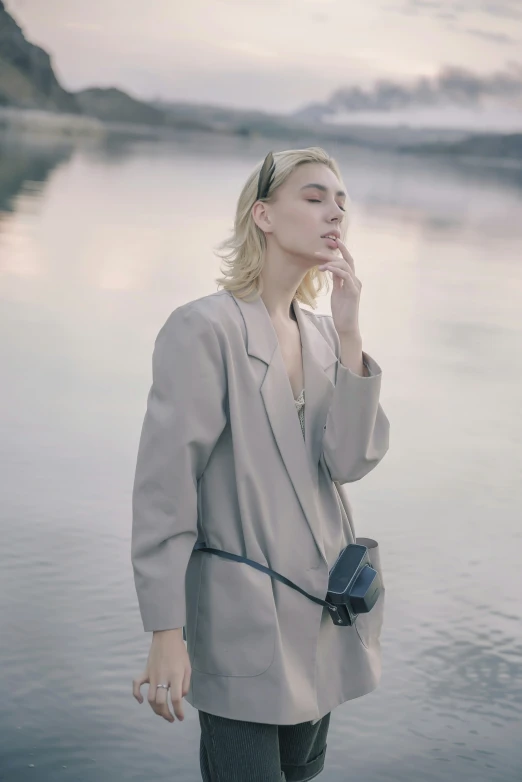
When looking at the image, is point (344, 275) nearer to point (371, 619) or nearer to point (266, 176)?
point (266, 176)

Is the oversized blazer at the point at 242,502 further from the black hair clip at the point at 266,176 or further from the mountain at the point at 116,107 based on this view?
the mountain at the point at 116,107

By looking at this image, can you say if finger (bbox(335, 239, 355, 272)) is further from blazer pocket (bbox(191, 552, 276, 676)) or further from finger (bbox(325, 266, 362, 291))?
blazer pocket (bbox(191, 552, 276, 676))

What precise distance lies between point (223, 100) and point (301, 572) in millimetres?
12752

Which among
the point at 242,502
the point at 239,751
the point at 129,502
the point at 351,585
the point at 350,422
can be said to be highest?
the point at 350,422

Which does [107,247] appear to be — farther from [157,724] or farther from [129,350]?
[157,724]

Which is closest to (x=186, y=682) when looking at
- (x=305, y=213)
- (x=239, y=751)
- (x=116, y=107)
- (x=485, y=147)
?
(x=239, y=751)

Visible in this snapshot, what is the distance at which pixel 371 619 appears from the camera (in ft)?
5.28

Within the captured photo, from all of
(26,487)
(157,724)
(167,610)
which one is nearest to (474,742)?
(157,724)

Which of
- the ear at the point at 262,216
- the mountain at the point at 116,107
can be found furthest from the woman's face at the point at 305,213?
the mountain at the point at 116,107

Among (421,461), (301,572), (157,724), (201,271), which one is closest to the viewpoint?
(301,572)

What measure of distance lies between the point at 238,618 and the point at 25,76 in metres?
13.2

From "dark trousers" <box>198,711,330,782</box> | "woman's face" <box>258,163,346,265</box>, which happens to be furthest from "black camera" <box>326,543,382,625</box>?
"woman's face" <box>258,163,346,265</box>

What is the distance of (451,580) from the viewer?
130 inches

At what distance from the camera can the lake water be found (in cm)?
241
